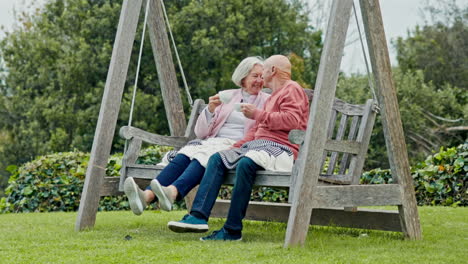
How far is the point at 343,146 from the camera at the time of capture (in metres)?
3.66

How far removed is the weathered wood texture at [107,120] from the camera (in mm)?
4062

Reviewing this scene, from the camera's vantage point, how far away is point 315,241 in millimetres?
3582

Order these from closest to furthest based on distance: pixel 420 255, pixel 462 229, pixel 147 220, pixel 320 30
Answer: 1. pixel 420 255
2. pixel 462 229
3. pixel 147 220
4. pixel 320 30

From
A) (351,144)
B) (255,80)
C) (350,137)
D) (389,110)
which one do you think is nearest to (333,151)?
(351,144)

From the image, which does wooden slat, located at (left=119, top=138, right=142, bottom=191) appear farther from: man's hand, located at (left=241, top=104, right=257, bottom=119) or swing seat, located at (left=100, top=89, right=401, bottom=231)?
man's hand, located at (left=241, top=104, right=257, bottom=119)

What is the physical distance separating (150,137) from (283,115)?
41.2 inches

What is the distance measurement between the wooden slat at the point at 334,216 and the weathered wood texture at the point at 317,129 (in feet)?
2.81

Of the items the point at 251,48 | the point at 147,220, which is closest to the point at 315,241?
the point at 147,220

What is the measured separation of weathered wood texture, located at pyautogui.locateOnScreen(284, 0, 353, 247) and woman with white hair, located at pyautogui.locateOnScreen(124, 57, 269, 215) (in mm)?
652

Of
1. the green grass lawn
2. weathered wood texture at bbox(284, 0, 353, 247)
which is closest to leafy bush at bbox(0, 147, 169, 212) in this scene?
the green grass lawn

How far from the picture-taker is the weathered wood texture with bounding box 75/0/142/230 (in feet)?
13.3

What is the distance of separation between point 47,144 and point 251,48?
591 cm

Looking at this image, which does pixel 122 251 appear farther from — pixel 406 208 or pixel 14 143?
pixel 14 143

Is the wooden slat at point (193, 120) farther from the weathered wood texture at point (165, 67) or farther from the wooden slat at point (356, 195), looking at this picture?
the wooden slat at point (356, 195)
